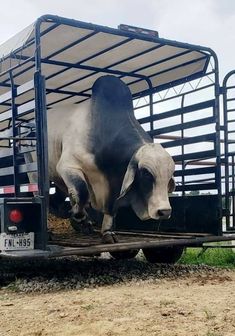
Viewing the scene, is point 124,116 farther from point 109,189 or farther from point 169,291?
point 169,291

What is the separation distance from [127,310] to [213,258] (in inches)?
150

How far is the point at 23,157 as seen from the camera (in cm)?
661

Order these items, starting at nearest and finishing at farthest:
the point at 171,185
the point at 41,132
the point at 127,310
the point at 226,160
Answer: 1. the point at 127,310
2. the point at 41,132
3. the point at 171,185
4. the point at 226,160

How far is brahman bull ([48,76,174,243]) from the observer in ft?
20.6

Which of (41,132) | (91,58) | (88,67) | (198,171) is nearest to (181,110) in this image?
(198,171)

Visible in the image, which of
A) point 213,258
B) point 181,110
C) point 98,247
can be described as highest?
point 181,110

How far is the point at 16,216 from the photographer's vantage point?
5.61m

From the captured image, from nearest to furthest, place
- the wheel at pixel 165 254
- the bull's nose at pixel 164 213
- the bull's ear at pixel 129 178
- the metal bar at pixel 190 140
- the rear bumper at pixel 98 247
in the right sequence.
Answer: the rear bumper at pixel 98 247
the bull's nose at pixel 164 213
the bull's ear at pixel 129 178
the metal bar at pixel 190 140
the wheel at pixel 165 254

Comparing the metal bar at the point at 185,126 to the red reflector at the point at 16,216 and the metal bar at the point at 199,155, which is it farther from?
the red reflector at the point at 16,216

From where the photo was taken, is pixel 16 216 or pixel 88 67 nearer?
pixel 16 216

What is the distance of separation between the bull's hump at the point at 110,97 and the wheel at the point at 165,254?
6.49 ft

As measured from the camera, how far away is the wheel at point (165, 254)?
7610 millimetres

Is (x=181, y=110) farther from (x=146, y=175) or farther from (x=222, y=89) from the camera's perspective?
(x=146, y=175)

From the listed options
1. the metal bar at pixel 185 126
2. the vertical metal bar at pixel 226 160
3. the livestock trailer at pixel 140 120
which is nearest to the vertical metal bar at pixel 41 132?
the livestock trailer at pixel 140 120
